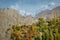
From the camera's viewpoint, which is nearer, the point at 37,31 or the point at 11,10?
the point at 37,31

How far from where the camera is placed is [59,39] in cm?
1047

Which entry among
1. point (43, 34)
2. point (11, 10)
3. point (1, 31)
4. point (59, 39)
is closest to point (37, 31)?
point (43, 34)

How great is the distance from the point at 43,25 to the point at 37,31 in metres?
0.68

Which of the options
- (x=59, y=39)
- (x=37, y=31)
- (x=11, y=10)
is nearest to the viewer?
(x=59, y=39)

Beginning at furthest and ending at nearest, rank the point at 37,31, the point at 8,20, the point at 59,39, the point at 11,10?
the point at 11,10
the point at 8,20
the point at 37,31
the point at 59,39

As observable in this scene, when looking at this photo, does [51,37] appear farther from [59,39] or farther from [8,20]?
[8,20]

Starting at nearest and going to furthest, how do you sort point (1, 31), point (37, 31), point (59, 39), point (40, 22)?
point (59, 39) < point (37, 31) < point (40, 22) < point (1, 31)

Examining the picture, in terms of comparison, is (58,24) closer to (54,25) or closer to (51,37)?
(54,25)

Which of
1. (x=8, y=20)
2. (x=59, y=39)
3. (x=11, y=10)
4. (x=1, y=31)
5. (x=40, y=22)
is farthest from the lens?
(x=11, y=10)

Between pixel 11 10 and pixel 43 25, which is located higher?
pixel 11 10

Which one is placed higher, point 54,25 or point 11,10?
point 11,10

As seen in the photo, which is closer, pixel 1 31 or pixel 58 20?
pixel 58 20

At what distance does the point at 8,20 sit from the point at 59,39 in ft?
15.4

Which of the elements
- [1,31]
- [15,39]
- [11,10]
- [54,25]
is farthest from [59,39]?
[11,10]
